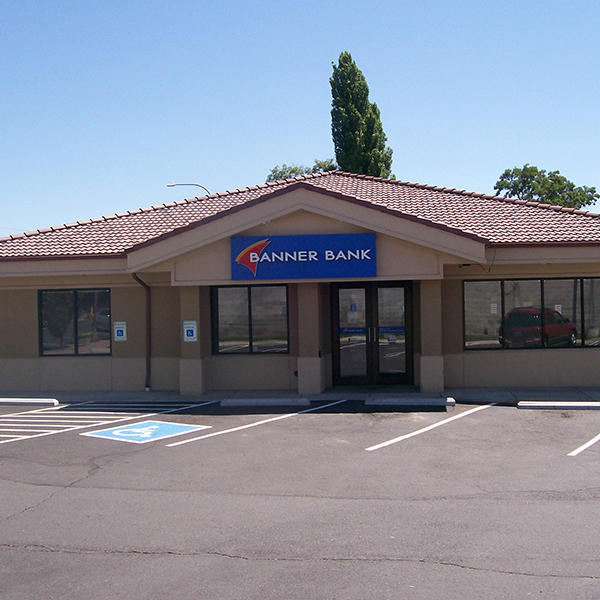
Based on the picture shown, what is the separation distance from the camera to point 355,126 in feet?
126

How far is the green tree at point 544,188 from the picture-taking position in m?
53.0

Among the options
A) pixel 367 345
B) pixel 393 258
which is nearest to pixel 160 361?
pixel 367 345

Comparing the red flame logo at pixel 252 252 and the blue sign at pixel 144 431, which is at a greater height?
the red flame logo at pixel 252 252

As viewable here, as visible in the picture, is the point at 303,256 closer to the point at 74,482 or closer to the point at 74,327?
the point at 74,327

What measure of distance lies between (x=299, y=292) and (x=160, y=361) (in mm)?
3962

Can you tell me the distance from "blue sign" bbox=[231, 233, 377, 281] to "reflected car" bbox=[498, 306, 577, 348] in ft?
12.1

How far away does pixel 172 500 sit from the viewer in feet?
26.3

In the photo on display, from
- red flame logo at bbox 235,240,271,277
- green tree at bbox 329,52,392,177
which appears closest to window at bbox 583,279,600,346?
red flame logo at bbox 235,240,271,277

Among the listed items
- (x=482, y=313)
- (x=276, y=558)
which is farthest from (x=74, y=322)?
(x=276, y=558)

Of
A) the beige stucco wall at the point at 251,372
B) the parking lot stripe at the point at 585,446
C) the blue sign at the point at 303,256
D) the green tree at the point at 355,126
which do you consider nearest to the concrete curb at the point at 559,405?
the parking lot stripe at the point at 585,446

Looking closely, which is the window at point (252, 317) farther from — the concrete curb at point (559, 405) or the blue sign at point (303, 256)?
the concrete curb at point (559, 405)

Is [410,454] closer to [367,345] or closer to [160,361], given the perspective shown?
[367,345]

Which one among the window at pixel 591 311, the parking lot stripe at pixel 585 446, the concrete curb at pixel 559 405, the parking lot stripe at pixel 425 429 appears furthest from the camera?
the window at pixel 591 311

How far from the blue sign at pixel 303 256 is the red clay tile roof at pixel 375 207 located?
850 millimetres
